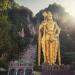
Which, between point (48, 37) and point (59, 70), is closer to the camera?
point (59, 70)

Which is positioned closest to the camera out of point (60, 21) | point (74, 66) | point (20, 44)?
point (74, 66)

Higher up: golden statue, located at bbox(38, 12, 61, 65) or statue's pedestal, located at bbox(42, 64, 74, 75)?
golden statue, located at bbox(38, 12, 61, 65)

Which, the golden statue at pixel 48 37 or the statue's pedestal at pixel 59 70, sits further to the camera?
the golden statue at pixel 48 37

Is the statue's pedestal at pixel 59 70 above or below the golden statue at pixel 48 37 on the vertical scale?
below

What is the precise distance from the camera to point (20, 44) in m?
23.6

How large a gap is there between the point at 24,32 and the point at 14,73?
2027 cm

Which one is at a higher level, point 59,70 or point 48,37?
point 48,37

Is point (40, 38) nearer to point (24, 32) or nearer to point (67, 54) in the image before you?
point (67, 54)

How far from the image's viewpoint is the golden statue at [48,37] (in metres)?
10.6

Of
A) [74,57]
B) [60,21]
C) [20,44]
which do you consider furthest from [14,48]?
[60,21]

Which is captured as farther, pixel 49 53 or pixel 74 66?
pixel 49 53

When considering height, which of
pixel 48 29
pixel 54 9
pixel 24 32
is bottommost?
pixel 48 29

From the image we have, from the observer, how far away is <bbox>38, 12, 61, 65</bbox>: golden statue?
34.7 ft

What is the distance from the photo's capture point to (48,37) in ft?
35.6
